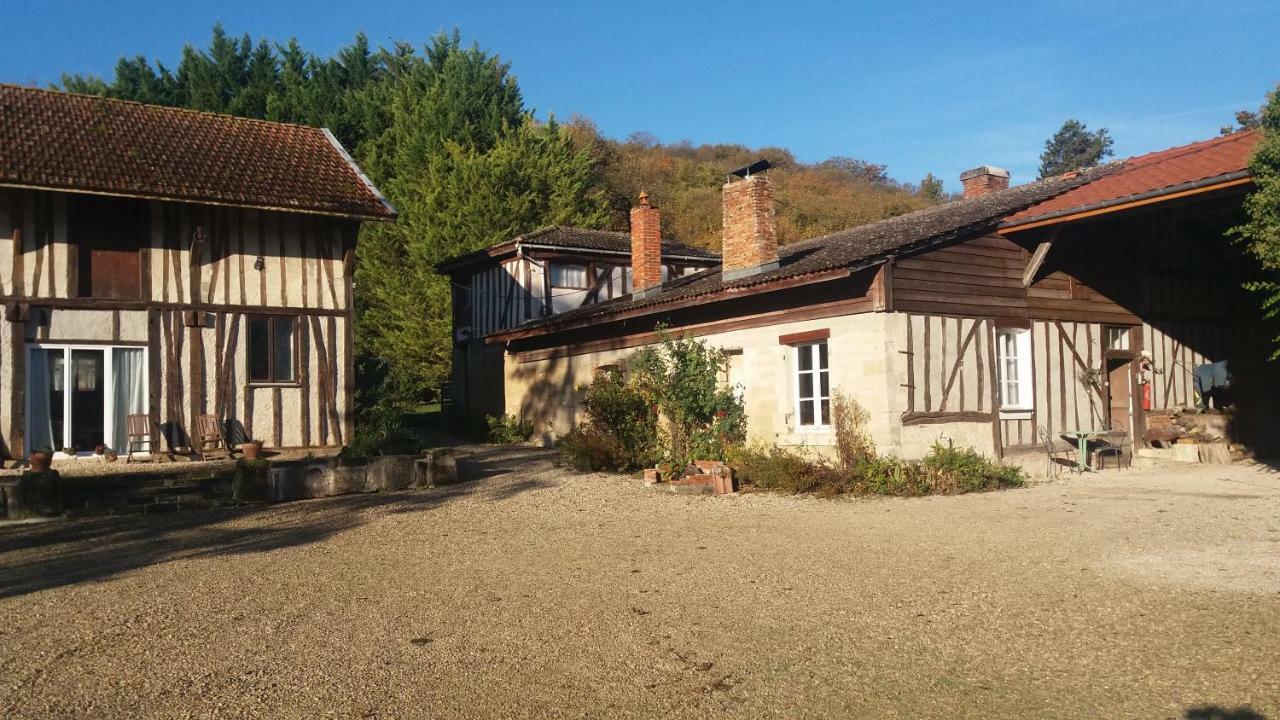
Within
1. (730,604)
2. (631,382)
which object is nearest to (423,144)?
(631,382)

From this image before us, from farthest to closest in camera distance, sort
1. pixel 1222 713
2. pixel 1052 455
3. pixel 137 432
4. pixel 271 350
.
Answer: pixel 271 350, pixel 137 432, pixel 1052 455, pixel 1222 713

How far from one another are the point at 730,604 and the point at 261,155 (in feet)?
46.2

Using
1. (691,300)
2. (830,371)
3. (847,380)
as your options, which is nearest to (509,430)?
(691,300)

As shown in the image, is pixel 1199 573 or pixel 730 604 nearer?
pixel 730 604

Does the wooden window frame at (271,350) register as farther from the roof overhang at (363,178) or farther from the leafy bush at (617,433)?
the leafy bush at (617,433)

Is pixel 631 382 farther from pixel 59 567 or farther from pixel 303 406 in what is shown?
pixel 59 567

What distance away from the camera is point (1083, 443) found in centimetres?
1462

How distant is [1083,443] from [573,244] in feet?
42.6

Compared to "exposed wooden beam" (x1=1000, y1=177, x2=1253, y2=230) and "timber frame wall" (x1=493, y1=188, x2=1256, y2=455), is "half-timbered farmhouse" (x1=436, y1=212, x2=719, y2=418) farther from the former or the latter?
"exposed wooden beam" (x1=1000, y1=177, x2=1253, y2=230)

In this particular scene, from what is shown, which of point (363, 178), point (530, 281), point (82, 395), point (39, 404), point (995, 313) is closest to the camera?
point (995, 313)

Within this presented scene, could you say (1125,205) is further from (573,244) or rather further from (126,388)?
(126,388)

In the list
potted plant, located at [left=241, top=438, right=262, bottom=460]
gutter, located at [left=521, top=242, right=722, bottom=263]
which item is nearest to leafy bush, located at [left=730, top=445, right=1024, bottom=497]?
potted plant, located at [left=241, top=438, right=262, bottom=460]

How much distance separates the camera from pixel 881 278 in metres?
12.8

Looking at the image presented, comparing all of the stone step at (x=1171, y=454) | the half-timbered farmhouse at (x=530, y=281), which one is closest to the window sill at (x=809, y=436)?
the stone step at (x=1171, y=454)
